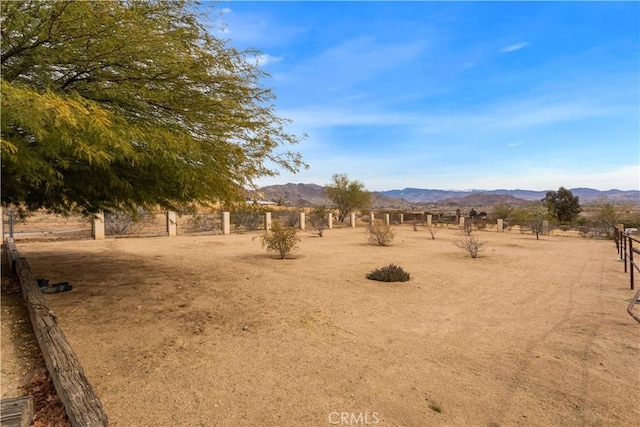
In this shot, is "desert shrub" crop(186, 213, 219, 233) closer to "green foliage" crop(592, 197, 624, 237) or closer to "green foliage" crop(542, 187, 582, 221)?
"green foliage" crop(592, 197, 624, 237)

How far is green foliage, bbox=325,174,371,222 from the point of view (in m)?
48.3

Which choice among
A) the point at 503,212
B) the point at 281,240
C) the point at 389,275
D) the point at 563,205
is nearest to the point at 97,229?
the point at 281,240

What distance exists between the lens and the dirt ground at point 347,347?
3900mm

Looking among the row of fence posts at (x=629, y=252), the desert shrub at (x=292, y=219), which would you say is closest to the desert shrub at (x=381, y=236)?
the row of fence posts at (x=629, y=252)

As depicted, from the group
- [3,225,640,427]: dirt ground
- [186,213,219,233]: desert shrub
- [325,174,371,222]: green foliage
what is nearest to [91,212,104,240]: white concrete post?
[186,213,219,233]: desert shrub

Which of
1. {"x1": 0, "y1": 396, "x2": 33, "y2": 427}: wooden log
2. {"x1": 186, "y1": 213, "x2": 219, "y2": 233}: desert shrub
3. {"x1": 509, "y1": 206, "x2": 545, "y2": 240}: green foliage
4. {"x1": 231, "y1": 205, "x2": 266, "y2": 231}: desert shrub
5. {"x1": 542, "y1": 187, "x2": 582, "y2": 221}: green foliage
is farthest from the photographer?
{"x1": 542, "y1": 187, "x2": 582, "y2": 221}: green foliage

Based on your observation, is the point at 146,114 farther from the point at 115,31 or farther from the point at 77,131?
the point at 77,131

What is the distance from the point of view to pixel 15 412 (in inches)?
107

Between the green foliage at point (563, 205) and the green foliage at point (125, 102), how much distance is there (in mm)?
41632

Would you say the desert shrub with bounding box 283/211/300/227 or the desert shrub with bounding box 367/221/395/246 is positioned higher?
the desert shrub with bounding box 283/211/300/227

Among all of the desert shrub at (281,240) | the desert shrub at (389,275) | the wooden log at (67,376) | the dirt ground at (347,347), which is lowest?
the dirt ground at (347,347)

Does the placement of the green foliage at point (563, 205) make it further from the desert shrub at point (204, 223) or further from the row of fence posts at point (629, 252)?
the desert shrub at point (204, 223)

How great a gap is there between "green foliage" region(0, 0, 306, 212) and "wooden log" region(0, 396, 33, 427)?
2.31 meters

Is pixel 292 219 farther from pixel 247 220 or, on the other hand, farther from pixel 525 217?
pixel 525 217
